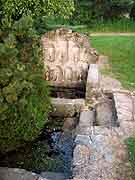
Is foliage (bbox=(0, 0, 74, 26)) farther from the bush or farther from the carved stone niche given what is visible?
the bush

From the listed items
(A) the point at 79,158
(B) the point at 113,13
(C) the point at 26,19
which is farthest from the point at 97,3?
(A) the point at 79,158

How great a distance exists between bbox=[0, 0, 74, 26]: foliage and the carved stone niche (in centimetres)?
88

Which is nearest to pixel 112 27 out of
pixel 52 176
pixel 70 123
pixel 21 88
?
pixel 70 123

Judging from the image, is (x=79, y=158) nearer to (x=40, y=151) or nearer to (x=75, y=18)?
(x=40, y=151)

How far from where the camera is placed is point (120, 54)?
11.4 m

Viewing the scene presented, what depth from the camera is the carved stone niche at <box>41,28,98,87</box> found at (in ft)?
30.4

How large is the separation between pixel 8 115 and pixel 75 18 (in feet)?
36.0

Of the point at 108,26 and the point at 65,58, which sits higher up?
the point at 65,58

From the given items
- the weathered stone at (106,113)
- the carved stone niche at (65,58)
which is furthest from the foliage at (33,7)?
the weathered stone at (106,113)

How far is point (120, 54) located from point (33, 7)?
2.68 metres

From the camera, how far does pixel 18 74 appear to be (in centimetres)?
607

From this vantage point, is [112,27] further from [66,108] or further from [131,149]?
[131,149]

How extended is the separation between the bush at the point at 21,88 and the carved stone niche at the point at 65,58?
2169mm

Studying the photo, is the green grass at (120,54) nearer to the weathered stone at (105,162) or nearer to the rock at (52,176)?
the weathered stone at (105,162)
